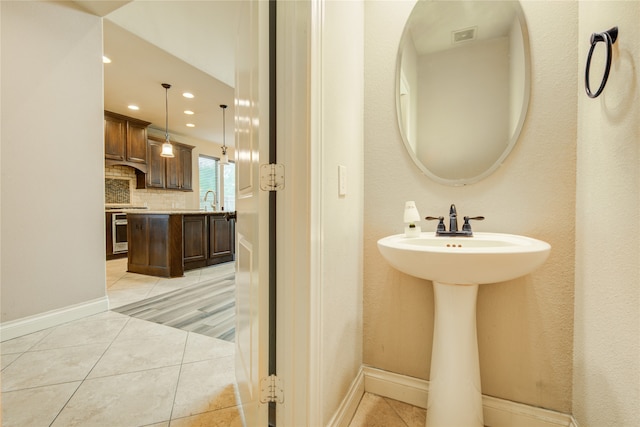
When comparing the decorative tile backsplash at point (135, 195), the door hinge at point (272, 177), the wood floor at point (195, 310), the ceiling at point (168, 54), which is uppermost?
the ceiling at point (168, 54)

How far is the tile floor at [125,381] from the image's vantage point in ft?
4.10

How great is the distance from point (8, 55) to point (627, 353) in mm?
3518

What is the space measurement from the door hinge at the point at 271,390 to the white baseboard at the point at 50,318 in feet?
7.07

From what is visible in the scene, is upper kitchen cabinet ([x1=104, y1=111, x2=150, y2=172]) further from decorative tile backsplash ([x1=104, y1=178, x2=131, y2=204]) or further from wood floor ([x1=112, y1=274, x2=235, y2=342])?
wood floor ([x1=112, y1=274, x2=235, y2=342])

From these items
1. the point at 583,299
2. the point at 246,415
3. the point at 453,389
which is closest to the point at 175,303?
the point at 246,415

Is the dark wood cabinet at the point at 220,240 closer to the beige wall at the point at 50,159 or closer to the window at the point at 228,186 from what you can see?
the beige wall at the point at 50,159

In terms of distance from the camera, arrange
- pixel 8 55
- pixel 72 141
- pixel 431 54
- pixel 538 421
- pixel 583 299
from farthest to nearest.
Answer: pixel 72 141 < pixel 8 55 < pixel 431 54 < pixel 538 421 < pixel 583 299

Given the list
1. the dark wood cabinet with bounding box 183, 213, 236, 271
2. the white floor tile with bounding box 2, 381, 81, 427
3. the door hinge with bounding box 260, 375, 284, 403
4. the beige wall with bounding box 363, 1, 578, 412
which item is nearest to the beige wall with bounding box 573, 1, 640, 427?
the beige wall with bounding box 363, 1, 578, 412

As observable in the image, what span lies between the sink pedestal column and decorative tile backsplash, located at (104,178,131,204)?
6171mm

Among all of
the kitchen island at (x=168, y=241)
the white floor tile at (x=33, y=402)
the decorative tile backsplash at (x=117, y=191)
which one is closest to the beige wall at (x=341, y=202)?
the white floor tile at (x=33, y=402)

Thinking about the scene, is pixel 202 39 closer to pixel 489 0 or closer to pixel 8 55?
pixel 8 55

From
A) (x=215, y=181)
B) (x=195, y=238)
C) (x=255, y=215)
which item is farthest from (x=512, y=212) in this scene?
(x=215, y=181)

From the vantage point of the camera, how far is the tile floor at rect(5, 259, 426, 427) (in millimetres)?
1249

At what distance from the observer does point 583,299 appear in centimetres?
104
